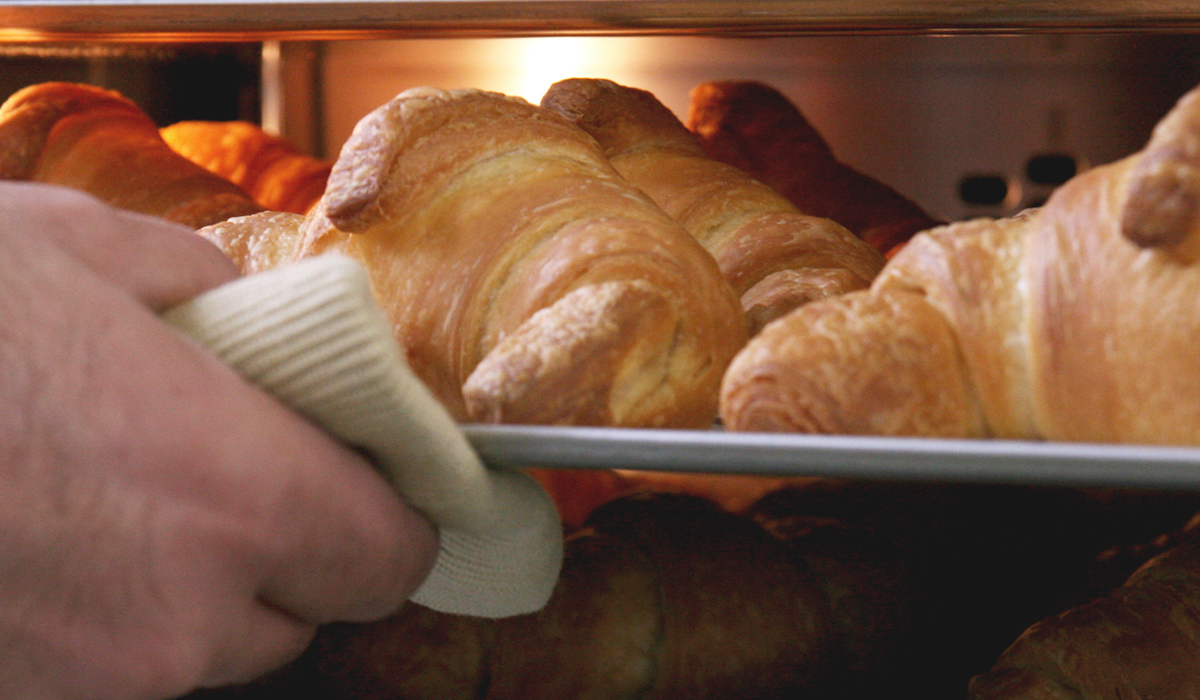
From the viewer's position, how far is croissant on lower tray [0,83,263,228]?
1.22 meters

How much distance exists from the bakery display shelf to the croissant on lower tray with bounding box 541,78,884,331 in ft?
0.28

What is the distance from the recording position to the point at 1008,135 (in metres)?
1.67

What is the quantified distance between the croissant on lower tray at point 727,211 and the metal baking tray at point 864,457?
0.24 meters

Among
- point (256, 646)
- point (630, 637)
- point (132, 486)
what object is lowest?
point (630, 637)

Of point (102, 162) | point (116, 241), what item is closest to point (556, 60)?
point (102, 162)

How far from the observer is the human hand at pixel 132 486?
55cm

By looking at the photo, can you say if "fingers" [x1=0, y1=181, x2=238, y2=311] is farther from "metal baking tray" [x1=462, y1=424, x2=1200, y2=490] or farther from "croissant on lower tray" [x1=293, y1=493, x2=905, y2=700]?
"croissant on lower tray" [x1=293, y1=493, x2=905, y2=700]

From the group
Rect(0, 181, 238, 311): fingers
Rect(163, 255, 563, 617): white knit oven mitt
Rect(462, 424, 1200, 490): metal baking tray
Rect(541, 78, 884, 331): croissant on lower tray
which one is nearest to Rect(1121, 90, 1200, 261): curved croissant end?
Rect(462, 424, 1200, 490): metal baking tray

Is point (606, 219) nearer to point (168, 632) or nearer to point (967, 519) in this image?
point (168, 632)

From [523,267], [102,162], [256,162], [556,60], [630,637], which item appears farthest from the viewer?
[556,60]

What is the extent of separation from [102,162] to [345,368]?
835mm

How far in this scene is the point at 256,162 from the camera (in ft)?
4.84

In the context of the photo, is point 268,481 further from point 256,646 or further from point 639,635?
point 639,635

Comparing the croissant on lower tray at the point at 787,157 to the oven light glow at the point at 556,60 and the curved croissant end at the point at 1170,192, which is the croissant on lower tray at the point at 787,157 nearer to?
the oven light glow at the point at 556,60
